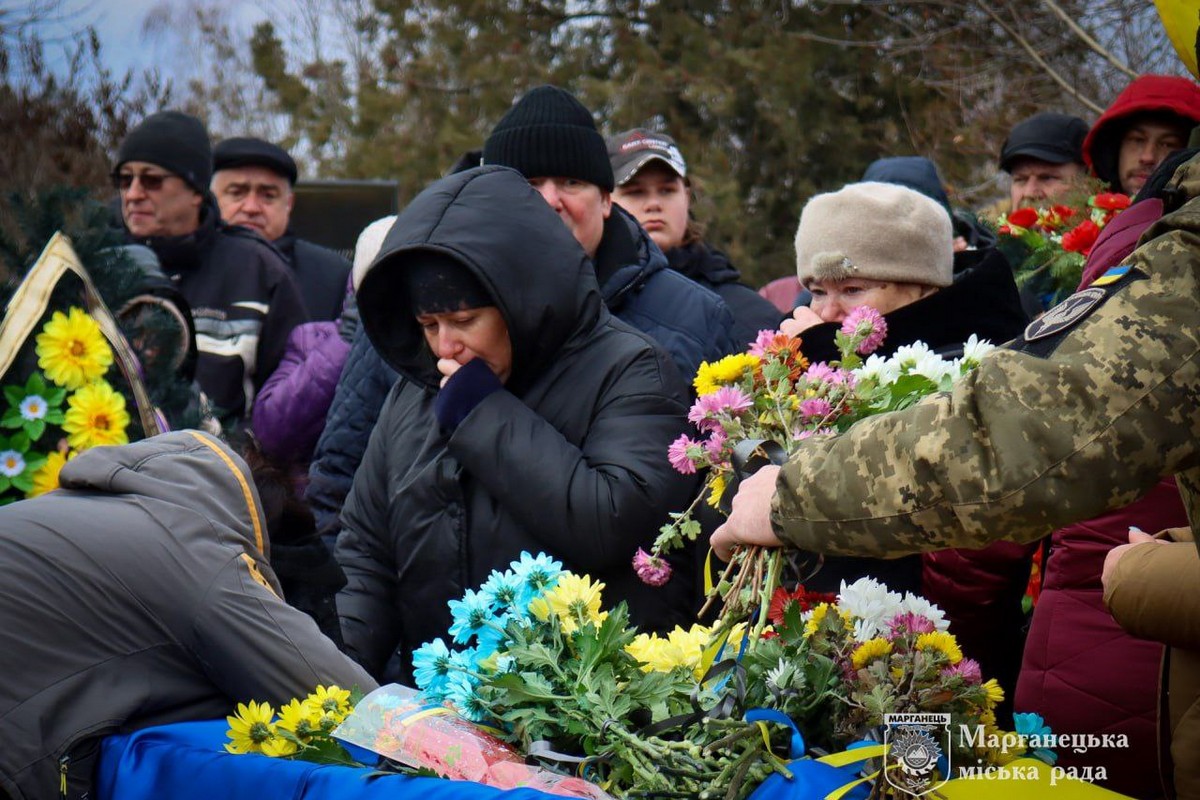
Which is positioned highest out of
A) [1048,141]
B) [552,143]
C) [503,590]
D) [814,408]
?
[1048,141]

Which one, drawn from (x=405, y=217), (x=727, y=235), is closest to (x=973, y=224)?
(x=405, y=217)

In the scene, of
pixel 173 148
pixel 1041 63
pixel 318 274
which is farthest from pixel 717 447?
pixel 1041 63

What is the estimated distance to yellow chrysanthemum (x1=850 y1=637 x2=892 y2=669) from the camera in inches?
80.7

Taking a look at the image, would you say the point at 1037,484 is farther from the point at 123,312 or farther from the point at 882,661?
the point at 123,312

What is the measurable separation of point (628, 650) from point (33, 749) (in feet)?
3.38

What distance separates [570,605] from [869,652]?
1.52ft

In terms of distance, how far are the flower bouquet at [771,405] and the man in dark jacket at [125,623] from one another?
78 centimetres

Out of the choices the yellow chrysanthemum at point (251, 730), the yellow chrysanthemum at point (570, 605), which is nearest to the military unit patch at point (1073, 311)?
the yellow chrysanthemum at point (570, 605)

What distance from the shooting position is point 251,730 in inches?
91.2

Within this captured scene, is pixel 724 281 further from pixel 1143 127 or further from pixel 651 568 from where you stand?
pixel 651 568

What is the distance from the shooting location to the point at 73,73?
12.6 m

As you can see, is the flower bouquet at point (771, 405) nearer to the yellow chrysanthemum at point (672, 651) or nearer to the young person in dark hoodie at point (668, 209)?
the yellow chrysanthemum at point (672, 651)

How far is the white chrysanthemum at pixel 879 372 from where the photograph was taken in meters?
2.23

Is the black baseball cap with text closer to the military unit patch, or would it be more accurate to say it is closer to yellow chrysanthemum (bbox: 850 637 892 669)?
yellow chrysanthemum (bbox: 850 637 892 669)
